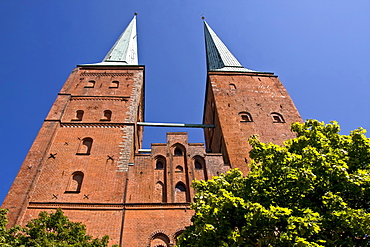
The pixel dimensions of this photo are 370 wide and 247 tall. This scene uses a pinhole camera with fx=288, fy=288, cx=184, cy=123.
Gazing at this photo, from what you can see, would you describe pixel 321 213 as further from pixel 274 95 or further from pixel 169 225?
pixel 274 95

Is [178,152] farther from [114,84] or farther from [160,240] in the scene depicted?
[114,84]

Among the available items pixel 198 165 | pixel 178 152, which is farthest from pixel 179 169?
pixel 178 152

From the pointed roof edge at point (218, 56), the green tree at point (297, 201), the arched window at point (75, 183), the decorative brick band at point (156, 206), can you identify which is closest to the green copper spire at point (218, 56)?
the pointed roof edge at point (218, 56)

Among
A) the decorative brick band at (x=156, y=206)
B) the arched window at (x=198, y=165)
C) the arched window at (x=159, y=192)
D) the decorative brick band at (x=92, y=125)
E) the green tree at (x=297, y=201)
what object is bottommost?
the green tree at (x=297, y=201)

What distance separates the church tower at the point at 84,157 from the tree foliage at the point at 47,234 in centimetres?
256

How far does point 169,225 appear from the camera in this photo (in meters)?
12.4

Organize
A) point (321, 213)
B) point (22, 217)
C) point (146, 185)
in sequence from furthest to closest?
point (146, 185) → point (22, 217) → point (321, 213)

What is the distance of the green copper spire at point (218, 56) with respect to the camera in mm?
27234

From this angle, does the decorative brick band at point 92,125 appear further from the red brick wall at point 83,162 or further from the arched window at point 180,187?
the arched window at point 180,187

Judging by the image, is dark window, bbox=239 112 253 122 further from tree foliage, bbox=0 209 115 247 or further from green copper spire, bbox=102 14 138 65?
tree foliage, bbox=0 209 115 247

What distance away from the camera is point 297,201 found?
7.12 metres

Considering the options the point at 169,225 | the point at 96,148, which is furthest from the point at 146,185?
the point at 96,148

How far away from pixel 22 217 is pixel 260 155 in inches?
396

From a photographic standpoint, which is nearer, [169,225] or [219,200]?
[219,200]
